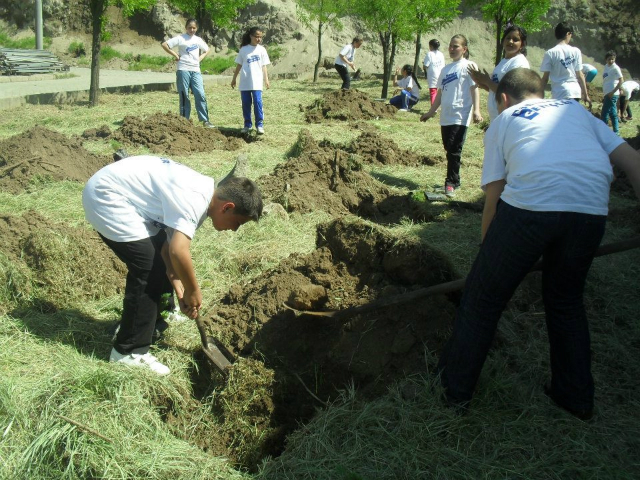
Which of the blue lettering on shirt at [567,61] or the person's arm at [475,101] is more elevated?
the blue lettering on shirt at [567,61]

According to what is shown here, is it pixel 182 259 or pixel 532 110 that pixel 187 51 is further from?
pixel 532 110

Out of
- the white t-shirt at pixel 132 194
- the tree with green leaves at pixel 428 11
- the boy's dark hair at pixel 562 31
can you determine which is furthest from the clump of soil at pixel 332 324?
the tree with green leaves at pixel 428 11

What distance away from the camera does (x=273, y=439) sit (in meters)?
3.55

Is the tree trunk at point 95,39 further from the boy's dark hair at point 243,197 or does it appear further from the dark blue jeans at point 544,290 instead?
the dark blue jeans at point 544,290

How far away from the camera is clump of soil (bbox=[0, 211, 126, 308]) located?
462cm

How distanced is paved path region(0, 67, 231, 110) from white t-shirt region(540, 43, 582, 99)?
11405 millimetres

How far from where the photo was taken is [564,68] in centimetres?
764

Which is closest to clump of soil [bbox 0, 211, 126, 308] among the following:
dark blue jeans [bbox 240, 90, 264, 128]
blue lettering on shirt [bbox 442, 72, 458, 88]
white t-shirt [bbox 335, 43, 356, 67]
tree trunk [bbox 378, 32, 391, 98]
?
blue lettering on shirt [bbox 442, 72, 458, 88]

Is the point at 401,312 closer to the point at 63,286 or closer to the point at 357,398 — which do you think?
the point at 357,398

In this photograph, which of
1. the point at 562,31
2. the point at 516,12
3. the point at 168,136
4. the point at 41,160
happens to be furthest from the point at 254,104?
the point at 516,12

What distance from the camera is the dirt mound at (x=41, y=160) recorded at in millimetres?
7367

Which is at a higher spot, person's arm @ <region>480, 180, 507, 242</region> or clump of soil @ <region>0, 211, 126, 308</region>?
person's arm @ <region>480, 180, 507, 242</region>

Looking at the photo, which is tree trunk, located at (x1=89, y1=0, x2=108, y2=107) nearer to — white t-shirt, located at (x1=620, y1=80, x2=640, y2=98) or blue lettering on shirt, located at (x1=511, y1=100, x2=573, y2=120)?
white t-shirt, located at (x1=620, y1=80, x2=640, y2=98)

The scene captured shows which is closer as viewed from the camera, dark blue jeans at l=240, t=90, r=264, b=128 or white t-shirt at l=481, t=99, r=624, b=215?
white t-shirt at l=481, t=99, r=624, b=215
